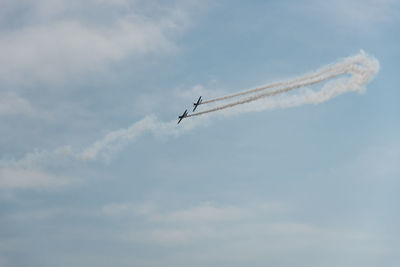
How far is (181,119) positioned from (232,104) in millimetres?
25296

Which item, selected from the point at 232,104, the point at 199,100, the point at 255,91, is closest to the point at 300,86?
the point at 255,91

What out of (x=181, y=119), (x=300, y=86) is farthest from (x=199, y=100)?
(x=300, y=86)

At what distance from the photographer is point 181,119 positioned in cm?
15775

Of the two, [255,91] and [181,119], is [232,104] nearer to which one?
[255,91]

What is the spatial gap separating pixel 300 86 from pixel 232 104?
67.7 feet

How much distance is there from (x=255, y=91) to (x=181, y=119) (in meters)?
34.1

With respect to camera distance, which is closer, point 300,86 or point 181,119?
point 300,86

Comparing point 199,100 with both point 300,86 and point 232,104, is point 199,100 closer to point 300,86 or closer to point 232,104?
point 232,104

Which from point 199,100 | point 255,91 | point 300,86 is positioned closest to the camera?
point 300,86

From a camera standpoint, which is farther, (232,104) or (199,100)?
(199,100)

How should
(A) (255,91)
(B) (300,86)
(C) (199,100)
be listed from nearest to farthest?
(B) (300,86)
(A) (255,91)
(C) (199,100)

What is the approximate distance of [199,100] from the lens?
154 meters

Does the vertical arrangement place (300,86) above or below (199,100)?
below

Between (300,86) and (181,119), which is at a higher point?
(181,119)
